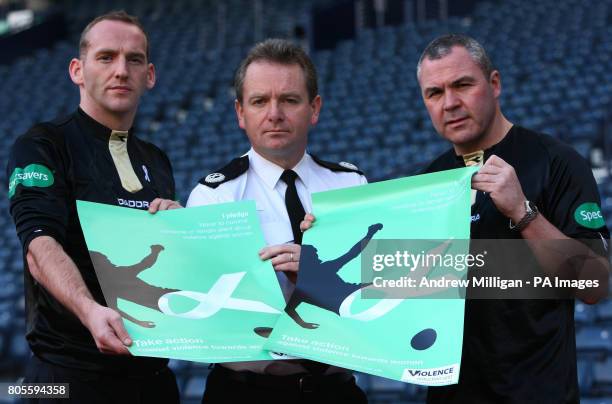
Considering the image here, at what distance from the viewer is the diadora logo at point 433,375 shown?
175 centimetres

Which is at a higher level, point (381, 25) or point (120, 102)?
point (381, 25)

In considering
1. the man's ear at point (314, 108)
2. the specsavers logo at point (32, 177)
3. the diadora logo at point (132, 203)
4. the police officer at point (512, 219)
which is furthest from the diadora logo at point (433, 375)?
the specsavers logo at point (32, 177)

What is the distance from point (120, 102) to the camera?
2.29 meters

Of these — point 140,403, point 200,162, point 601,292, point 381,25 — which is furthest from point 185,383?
point 381,25

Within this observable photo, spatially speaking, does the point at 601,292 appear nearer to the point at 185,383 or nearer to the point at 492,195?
the point at 492,195

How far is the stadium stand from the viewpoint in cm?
651

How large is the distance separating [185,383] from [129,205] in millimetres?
3243

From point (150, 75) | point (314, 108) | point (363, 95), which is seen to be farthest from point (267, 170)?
point (363, 95)

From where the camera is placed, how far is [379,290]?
194 centimetres

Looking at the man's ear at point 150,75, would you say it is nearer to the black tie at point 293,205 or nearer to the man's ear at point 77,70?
the man's ear at point 77,70

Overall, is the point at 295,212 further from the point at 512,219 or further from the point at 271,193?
the point at 512,219

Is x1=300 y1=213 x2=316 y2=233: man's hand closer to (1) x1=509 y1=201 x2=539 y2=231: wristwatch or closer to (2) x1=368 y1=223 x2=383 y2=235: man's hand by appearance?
(2) x1=368 y1=223 x2=383 y2=235: man's hand

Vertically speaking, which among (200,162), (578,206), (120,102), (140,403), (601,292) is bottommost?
(140,403)

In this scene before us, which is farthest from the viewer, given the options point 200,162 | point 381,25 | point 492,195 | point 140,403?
point 381,25
